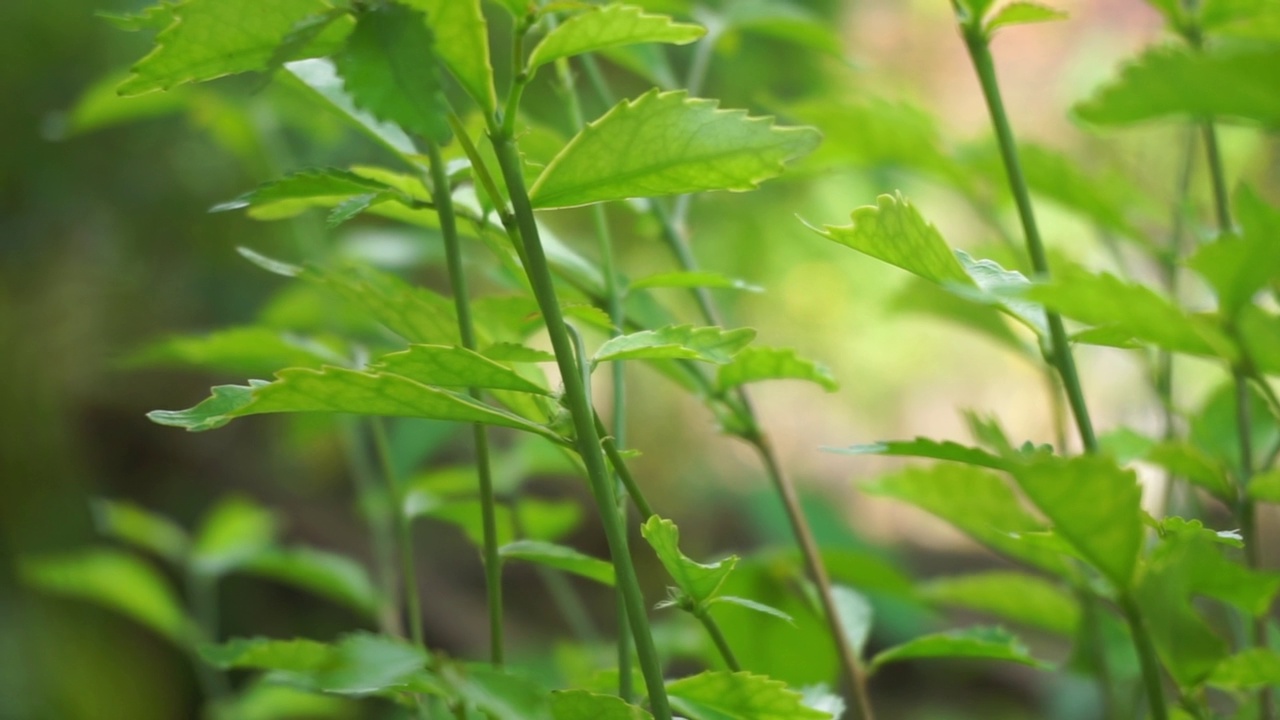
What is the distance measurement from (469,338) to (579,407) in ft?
0.19

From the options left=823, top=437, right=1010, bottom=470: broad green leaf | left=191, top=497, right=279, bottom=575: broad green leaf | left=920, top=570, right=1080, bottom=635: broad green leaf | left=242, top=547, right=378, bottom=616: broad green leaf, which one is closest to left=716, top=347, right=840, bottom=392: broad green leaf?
left=823, top=437, right=1010, bottom=470: broad green leaf

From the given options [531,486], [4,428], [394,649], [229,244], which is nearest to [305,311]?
[394,649]

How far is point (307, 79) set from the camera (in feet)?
0.98

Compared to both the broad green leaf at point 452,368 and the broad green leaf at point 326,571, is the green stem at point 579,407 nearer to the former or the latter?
the broad green leaf at point 452,368

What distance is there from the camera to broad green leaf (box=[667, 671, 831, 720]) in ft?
0.82

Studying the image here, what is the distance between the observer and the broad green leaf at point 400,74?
201 mm

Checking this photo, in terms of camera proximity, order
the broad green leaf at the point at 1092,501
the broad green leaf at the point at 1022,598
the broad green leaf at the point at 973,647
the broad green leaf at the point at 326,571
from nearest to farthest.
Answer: the broad green leaf at the point at 1092,501
the broad green leaf at the point at 973,647
the broad green leaf at the point at 1022,598
the broad green leaf at the point at 326,571

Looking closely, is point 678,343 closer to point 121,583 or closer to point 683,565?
point 683,565

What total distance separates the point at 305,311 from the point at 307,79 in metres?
0.38

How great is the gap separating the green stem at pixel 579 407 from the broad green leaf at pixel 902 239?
6cm

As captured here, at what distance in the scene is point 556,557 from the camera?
29cm

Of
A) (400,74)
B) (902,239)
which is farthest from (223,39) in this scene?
(902,239)

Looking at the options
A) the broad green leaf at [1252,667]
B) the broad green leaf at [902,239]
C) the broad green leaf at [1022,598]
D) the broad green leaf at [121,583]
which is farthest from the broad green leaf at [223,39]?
the broad green leaf at [121,583]

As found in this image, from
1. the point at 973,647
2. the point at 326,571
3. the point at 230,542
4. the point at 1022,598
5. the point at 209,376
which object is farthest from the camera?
the point at 209,376
